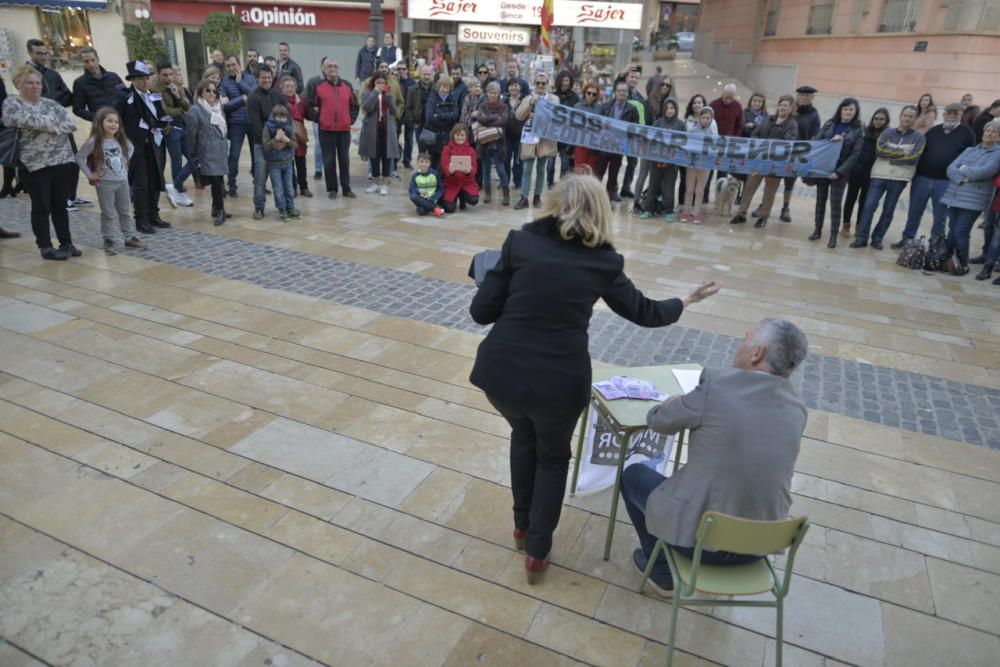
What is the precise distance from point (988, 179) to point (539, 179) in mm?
5679

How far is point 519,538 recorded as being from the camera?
3.35 m

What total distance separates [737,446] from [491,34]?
26.0m

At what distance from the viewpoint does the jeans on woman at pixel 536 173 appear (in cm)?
1045

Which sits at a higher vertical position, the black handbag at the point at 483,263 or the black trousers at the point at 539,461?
the black handbag at the point at 483,263

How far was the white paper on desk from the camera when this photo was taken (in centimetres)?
340

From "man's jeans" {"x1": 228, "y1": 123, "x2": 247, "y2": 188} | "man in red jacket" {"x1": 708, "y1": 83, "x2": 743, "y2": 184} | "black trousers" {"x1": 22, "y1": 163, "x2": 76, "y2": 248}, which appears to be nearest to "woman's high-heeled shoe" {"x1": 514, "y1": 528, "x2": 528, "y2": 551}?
"black trousers" {"x1": 22, "y1": 163, "x2": 76, "y2": 248}

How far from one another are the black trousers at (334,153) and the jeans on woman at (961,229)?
7.90 meters

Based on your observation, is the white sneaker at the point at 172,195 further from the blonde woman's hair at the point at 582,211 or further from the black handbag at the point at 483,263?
the blonde woman's hair at the point at 582,211

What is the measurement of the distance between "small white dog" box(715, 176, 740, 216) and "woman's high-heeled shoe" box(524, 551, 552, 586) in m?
8.59

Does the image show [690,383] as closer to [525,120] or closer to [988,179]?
[988,179]

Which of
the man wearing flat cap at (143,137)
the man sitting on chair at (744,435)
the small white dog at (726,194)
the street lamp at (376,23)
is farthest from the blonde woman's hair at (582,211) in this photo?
the street lamp at (376,23)

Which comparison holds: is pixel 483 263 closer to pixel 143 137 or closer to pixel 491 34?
pixel 143 137

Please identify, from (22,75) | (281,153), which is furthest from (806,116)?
(22,75)

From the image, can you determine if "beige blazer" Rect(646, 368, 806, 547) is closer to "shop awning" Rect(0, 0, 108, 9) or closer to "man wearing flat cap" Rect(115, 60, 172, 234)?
"man wearing flat cap" Rect(115, 60, 172, 234)
